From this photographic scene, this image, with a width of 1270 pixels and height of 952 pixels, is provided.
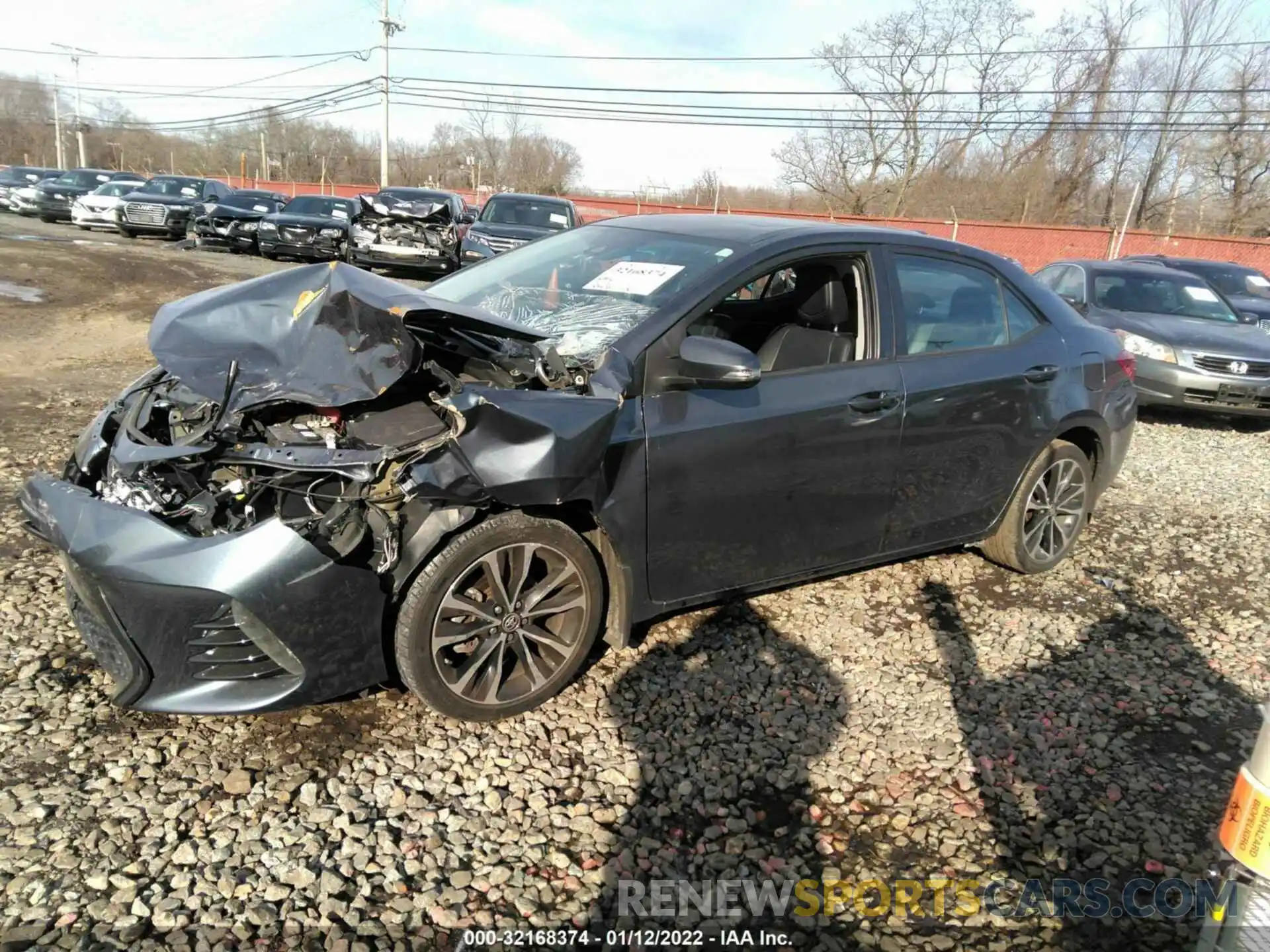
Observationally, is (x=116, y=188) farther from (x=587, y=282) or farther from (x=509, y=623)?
(x=509, y=623)

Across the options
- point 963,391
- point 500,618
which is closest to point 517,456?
point 500,618

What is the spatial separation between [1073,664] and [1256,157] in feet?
146

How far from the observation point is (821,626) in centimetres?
386

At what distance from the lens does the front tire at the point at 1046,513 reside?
4.33m

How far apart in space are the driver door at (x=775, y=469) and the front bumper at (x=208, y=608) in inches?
42.7

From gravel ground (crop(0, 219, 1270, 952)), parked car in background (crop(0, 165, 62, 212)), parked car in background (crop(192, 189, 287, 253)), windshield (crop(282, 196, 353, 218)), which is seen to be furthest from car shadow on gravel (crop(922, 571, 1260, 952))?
parked car in background (crop(0, 165, 62, 212))

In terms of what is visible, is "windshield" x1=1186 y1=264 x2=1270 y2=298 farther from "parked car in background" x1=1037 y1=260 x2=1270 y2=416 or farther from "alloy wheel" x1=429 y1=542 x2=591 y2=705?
"alloy wheel" x1=429 y1=542 x2=591 y2=705

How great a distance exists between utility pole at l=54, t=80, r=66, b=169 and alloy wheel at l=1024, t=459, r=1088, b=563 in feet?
258

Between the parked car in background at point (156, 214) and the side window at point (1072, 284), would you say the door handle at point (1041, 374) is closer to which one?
the side window at point (1072, 284)

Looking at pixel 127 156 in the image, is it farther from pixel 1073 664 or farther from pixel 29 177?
pixel 1073 664

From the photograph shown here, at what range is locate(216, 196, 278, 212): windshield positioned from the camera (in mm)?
19984

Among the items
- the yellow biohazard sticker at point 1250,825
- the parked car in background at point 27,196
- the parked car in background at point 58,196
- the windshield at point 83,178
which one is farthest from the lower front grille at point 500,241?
the windshield at point 83,178

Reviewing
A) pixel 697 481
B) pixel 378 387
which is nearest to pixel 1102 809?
pixel 697 481

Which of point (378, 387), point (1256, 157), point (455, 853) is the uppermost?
point (1256, 157)
